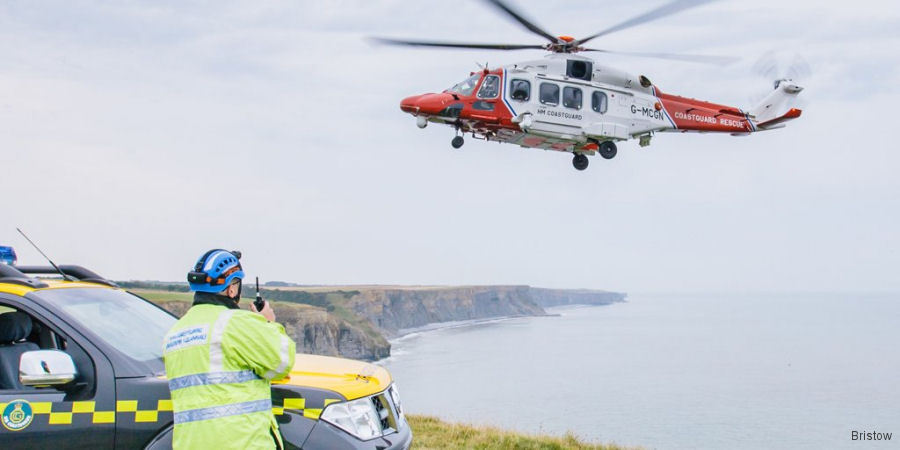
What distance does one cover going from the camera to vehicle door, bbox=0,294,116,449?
15.8 feet

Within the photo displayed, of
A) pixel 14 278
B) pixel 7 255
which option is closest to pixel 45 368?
pixel 14 278

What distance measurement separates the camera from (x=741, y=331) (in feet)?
555

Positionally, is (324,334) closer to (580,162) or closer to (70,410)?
(580,162)

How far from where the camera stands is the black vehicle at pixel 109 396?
4824mm

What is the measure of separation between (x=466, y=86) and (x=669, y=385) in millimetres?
78078

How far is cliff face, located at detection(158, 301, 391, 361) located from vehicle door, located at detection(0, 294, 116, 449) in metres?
102

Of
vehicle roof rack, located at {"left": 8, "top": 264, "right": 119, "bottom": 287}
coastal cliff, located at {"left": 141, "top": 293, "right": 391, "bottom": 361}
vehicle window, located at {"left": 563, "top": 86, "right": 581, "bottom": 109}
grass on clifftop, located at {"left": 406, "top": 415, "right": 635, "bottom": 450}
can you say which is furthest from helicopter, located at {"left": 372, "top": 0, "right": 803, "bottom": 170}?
coastal cliff, located at {"left": 141, "top": 293, "right": 391, "bottom": 361}

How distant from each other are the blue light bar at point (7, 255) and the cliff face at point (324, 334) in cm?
10119

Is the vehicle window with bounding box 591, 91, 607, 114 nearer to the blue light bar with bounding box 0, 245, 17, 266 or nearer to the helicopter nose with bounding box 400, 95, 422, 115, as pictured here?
the helicopter nose with bounding box 400, 95, 422, 115

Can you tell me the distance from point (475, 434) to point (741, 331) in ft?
562

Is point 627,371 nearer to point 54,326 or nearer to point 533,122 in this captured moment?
point 533,122

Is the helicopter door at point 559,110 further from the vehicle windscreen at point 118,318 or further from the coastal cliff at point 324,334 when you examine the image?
the coastal cliff at point 324,334

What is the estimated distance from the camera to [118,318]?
5.46 m
